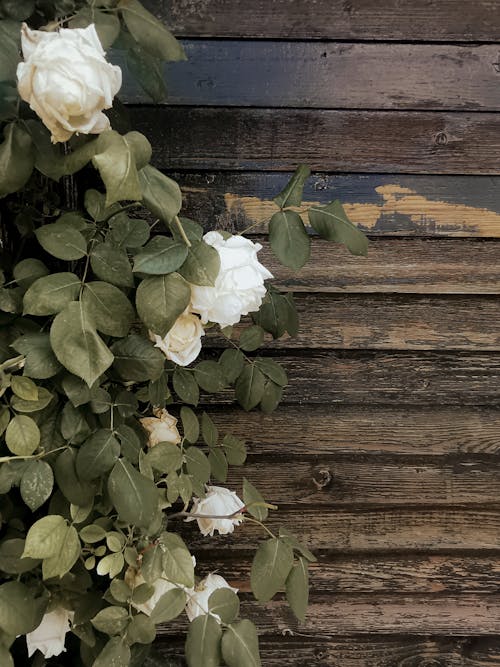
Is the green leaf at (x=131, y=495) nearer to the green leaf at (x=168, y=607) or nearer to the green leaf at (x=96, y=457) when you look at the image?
the green leaf at (x=96, y=457)

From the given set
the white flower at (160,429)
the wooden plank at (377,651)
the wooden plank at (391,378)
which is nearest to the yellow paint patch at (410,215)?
the wooden plank at (391,378)

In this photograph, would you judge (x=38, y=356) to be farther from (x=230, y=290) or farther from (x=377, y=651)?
(x=377, y=651)

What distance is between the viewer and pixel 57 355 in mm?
774

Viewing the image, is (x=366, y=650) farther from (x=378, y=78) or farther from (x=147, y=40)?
(x=147, y=40)

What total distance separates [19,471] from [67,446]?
0.07m

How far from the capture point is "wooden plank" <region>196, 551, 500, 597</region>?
1530mm

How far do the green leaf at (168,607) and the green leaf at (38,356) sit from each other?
0.35m

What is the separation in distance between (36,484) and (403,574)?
993 mm

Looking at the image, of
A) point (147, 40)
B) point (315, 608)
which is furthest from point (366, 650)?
point (147, 40)

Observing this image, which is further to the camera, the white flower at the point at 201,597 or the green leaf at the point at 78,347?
the white flower at the point at 201,597

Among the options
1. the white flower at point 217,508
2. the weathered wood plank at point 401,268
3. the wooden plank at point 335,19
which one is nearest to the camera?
the white flower at point 217,508

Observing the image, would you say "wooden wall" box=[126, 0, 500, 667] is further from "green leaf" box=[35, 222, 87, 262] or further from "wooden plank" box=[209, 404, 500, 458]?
"green leaf" box=[35, 222, 87, 262]

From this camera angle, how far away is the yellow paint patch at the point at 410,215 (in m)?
1.35

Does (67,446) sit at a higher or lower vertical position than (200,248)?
lower
